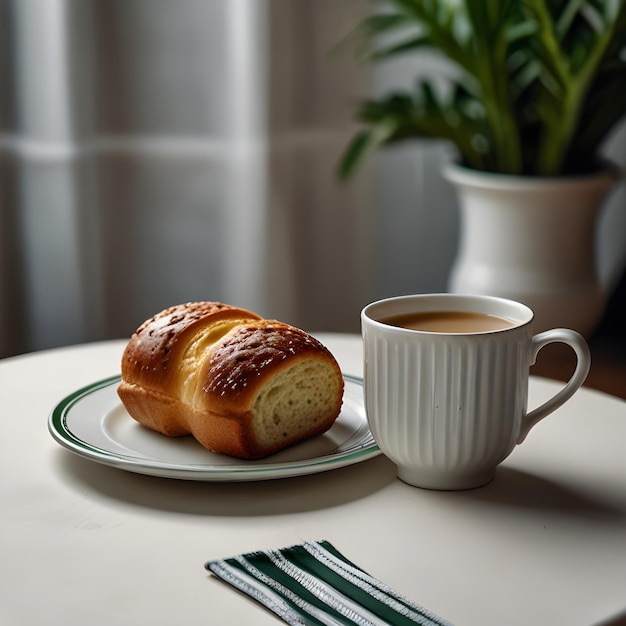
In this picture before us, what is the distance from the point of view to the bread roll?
718mm

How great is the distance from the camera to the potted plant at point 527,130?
148cm

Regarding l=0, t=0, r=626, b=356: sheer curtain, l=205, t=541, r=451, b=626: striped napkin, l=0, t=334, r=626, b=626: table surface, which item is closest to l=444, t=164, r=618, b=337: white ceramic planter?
l=0, t=0, r=626, b=356: sheer curtain

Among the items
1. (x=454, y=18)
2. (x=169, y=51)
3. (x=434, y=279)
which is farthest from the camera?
(x=434, y=279)

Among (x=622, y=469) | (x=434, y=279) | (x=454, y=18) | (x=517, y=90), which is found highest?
(x=454, y=18)

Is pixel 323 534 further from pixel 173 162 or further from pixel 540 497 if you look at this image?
pixel 173 162

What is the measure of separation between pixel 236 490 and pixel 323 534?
3.5 inches

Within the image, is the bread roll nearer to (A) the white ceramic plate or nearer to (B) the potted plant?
(A) the white ceramic plate

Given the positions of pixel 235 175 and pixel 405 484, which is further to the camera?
pixel 235 175

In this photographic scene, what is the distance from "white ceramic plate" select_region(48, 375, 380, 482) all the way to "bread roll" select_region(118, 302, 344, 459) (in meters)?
0.01

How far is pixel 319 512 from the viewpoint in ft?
2.19

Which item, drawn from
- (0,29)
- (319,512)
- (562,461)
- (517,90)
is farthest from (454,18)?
(319,512)

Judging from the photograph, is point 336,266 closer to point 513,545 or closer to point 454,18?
point 454,18

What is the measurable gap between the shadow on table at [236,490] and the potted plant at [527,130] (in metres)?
0.86

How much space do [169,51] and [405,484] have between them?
1.19 meters
